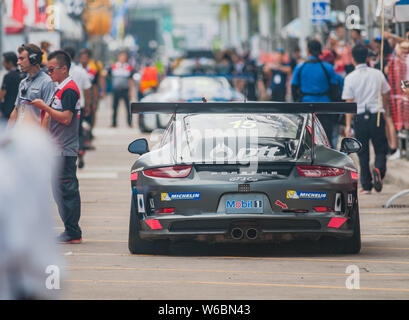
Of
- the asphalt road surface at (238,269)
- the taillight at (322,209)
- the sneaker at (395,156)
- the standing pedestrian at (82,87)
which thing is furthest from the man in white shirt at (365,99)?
the standing pedestrian at (82,87)

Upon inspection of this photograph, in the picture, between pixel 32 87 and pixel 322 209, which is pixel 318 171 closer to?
pixel 322 209

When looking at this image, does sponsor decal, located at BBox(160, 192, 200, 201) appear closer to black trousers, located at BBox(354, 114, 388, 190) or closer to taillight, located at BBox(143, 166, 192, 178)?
taillight, located at BBox(143, 166, 192, 178)

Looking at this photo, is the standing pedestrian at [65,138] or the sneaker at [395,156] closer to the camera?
the standing pedestrian at [65,138]

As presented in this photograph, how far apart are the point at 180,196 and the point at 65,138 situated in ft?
5.55

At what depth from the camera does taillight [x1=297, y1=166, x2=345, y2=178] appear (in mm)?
8391

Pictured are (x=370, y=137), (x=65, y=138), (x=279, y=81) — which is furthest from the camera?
(x=279, y=81)

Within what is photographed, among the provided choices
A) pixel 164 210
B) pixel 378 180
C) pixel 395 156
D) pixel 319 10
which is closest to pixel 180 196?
pixel 164 210

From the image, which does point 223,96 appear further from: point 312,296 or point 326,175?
point 312,296

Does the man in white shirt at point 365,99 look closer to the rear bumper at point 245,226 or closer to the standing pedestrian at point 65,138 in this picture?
the standing pedestrian at point 65,138

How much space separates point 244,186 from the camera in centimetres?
827

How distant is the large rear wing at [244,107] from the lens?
→ 865 cm

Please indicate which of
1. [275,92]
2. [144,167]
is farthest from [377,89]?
[275,92]
